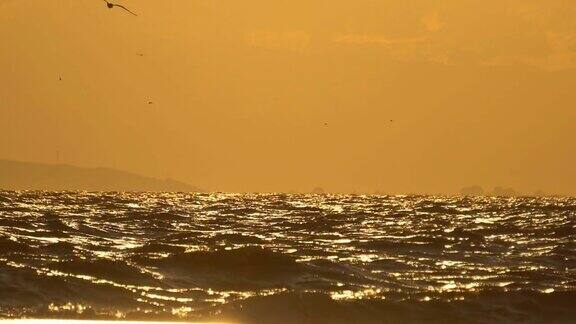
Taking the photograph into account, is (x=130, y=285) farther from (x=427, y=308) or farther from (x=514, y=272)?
(x=514, y=272)

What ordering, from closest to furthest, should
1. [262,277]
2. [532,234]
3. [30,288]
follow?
[30,288]
[262,277]
[532,234]

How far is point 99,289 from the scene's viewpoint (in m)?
15.0

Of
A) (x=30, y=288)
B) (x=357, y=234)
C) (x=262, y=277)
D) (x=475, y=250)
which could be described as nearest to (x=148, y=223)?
(x=357, y=234)

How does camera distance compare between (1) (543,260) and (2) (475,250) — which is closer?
(1) (543,260)

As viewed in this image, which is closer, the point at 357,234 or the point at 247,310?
the point at 247,310

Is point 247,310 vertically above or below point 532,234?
below

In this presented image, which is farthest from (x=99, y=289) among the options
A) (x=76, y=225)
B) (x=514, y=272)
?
(x=76, y=225)

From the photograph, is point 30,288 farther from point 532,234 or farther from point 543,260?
point 532,234

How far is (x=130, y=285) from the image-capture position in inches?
608

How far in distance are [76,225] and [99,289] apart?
42.1 ft

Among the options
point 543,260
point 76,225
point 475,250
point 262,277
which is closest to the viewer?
point 262,277

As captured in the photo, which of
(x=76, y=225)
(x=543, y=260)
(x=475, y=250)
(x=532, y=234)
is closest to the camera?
(x=543, y=260)

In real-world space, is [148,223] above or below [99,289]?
above

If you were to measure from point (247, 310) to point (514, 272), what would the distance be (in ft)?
22.1
